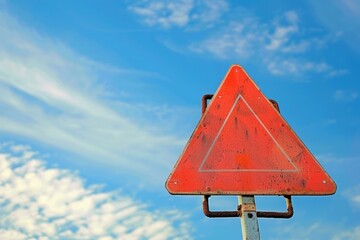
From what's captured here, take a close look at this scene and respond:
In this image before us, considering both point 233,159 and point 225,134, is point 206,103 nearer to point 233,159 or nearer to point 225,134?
point 225,134

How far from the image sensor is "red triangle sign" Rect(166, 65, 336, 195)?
9.10 ft

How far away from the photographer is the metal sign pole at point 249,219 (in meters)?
2.58

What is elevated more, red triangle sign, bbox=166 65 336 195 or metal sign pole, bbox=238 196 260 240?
red triangle sign, bbox=166 65 336 195

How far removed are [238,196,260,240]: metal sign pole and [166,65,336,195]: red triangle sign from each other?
2.1 inches

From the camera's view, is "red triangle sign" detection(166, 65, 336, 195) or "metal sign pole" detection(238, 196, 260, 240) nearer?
"metal sign pole" detection(238, 196, 260, 240)

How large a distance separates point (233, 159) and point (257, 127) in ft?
1.12

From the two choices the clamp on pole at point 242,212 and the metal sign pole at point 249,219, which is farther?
the clamp on pole at point 242,212

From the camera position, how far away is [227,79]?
324 cm

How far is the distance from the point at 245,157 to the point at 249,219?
0.45 m

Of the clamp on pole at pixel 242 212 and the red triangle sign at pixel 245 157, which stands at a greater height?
the red triangle sign at pixel 245 157

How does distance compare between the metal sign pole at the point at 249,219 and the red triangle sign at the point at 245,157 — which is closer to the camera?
the metal sign pole at the point at 249,219

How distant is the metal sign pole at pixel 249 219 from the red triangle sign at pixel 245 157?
0.18 feet

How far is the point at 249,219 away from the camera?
2646 mm

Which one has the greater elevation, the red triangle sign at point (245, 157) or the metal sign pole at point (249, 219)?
the red triangle sign at point (245, 157)
